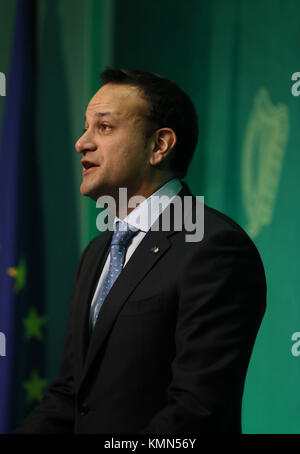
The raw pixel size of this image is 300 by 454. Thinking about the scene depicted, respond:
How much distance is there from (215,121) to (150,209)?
1132 mm

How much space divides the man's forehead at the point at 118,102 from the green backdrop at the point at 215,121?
0.79 meters

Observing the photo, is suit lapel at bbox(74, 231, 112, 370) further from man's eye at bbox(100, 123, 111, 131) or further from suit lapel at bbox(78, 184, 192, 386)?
man's eye at bbox(100, 123, 111, 131)

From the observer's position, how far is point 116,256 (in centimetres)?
139

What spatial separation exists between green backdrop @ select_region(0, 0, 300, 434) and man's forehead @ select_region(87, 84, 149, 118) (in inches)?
31.0

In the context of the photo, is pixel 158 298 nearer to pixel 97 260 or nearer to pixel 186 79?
pixel 97 260

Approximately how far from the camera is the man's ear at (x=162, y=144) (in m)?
1.44

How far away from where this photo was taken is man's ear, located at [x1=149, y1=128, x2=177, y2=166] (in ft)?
4.73

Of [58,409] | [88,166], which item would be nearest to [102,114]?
[88,166]

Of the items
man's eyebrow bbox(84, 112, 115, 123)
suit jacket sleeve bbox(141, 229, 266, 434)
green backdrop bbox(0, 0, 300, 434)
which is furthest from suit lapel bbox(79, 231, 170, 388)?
green backdrop bbox(0, 0, 300, 434)

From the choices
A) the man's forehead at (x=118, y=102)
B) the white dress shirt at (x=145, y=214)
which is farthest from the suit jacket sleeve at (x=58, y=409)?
the man's forehead at (x=118, y=102)

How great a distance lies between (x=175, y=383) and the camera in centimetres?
112

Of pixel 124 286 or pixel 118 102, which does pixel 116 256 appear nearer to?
pixel 124 286

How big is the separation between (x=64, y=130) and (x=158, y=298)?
1555 mm
